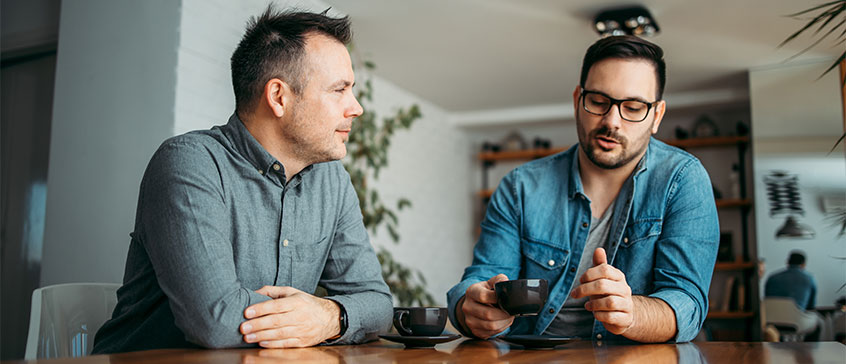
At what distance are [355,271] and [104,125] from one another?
A: 191 cm

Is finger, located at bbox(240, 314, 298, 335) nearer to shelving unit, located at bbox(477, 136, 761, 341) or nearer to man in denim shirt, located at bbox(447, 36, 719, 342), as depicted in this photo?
man in denim shirt, located at bbox(447, 36, 719, 342)

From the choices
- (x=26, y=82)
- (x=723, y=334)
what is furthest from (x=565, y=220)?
(x=723, y=334)

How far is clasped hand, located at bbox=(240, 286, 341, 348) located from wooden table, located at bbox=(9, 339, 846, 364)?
4 centimetres

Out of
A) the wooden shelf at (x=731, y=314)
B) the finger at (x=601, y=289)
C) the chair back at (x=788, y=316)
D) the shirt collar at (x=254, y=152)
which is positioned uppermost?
the shirt collar at (x=254, y=152)

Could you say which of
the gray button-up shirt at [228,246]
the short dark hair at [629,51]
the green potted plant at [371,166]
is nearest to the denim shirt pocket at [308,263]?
the gray button-up shirt at [228,246]

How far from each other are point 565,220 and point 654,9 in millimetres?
2632

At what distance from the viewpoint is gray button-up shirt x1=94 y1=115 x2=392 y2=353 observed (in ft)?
4.00

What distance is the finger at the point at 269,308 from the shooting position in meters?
1.20

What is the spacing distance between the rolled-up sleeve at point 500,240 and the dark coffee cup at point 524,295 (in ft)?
1.50

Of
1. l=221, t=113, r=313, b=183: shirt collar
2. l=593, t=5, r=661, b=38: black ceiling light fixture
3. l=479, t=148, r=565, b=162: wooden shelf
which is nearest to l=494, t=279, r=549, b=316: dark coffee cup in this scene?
l=221, t=113, r=313, b=183: shirt collar

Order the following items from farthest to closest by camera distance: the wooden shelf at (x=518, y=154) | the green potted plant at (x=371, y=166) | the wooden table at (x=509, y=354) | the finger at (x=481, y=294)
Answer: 1. the wooden shelf at (x=518, y=154)
2. the green potted plant at (x=371, y=166)
3. the finger at (x=481, y=294)
4. the wooden table at (x=509, y=354)

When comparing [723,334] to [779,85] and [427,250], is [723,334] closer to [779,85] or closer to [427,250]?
[779,85]

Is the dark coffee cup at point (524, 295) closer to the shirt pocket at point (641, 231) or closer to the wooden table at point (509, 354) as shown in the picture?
the wooden table at point (509, 354)

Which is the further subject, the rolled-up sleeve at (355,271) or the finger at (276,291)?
the rolled-up sleeve at (355,271)
